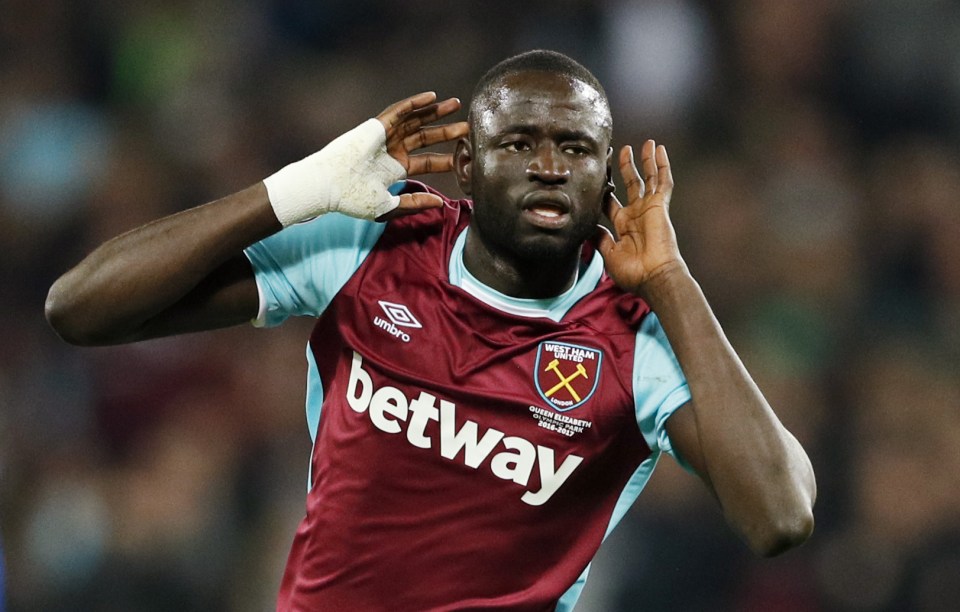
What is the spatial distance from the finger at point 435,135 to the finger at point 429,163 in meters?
0.03

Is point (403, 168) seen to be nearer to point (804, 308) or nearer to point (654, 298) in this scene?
point (654, 298)

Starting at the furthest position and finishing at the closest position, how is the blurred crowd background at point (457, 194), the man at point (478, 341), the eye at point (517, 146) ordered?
the blurred crowd background at point (457, 194), the eye at point (517, 146), the man at point (478, 341)

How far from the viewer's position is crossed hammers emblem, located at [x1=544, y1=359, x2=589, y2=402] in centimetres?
280

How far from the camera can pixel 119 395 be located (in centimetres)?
563

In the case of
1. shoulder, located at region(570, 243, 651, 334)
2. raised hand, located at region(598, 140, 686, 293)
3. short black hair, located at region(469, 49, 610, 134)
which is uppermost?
short black hair, located at region(469, 49, 610, 134)

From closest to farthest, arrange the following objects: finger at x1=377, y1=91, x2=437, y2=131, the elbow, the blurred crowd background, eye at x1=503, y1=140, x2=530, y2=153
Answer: the elbow → eye at x1=503, y1=140, x2=530, y2=153 → finger at x1=377, y1=91, x2=437, y2=131 → the blurred crowd background

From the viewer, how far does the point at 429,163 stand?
306 centimetres

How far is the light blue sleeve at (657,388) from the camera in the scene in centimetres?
276

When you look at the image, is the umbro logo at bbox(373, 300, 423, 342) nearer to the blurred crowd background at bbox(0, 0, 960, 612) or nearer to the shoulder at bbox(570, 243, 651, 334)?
the shoulder at bbox(570, 243, 651, 334)

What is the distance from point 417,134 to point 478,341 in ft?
1.77

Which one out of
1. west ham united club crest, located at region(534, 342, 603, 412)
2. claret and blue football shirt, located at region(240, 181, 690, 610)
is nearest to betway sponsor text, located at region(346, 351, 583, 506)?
claret and blue football shirt, located at region(240, 181, 690, 610)

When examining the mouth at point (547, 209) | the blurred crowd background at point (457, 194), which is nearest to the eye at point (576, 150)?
the mouth at point (547, 209)

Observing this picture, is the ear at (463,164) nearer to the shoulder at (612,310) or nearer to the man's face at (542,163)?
the man's face at (542,163)

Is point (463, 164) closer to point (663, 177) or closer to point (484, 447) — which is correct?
point (663, 177)
